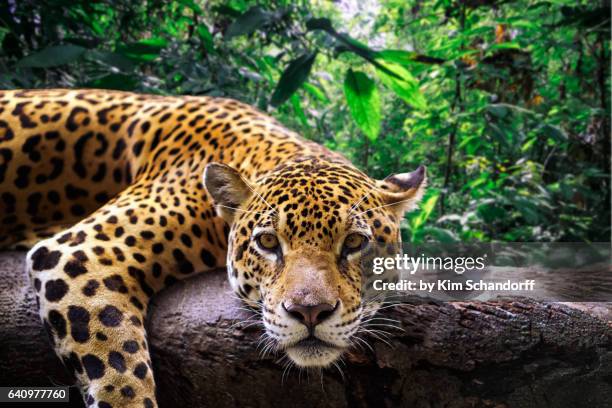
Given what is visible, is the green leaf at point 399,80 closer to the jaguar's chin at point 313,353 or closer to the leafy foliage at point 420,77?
the leafy foliage at point 420,77

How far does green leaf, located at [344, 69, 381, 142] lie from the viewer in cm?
213

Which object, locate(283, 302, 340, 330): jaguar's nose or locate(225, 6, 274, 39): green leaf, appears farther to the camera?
locate(225, 6, 274, 39): green leaf

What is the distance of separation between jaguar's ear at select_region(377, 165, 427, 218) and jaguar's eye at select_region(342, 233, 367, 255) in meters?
0.24

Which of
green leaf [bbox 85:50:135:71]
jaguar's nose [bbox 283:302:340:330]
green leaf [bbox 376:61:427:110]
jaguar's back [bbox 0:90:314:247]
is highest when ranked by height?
green leaf [bbox 85:50:135:71]

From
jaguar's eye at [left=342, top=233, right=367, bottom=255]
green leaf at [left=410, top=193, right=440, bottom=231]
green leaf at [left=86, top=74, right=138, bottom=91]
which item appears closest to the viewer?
jaguar's eye at [left=342, top=233, right=367, bottom=255]

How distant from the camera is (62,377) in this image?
56.8 inches

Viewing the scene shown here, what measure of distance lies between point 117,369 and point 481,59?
3334 mm

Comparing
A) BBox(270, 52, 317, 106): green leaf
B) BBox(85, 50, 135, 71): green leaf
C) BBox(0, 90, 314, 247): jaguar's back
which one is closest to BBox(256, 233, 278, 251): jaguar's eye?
BBox(0, 90, 314, 247): jaguar's back

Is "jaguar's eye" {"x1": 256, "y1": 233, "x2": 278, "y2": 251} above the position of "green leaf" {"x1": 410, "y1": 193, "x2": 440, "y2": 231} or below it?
above

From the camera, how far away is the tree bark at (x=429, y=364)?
1.32 metres

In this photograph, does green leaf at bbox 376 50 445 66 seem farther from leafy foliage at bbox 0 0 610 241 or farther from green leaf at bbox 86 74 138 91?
green leaf at bbox 86 74 138 91

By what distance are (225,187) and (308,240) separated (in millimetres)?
387

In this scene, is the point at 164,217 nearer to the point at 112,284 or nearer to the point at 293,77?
the point at 112,284

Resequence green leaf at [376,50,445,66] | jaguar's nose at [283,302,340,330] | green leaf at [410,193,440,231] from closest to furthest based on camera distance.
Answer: jaguar's nose at [283,302,340,330] < green leaf at [376,50,445,66] < green leaf at [410,193,440,231]
